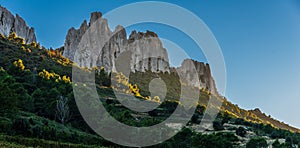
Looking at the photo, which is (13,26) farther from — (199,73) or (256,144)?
(256,144)

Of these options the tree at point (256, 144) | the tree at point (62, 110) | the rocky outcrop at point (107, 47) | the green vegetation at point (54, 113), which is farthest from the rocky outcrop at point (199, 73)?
the tree at point (62, 110)

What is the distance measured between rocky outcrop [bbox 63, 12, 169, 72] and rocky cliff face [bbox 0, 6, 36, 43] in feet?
67.6

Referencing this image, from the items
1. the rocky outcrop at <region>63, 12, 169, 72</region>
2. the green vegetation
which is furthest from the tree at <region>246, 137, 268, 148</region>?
the rocky outcrop at <region>63, 12, 169, 72</region>

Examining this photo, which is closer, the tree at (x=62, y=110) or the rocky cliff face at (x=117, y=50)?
the tree at (x=62, y=110)

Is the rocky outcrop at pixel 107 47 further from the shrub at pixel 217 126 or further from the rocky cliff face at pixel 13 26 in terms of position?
the shrub at pixel 217 126

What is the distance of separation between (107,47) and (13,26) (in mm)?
48701

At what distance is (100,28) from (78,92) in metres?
121

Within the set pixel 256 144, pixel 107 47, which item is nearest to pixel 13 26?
pixel 107 47

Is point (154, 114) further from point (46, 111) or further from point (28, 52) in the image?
point (28, 52)

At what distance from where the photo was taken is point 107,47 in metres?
176

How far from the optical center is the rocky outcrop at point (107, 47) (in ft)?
537

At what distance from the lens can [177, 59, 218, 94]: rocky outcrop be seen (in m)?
161

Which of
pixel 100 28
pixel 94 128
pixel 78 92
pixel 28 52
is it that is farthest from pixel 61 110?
pixel 100 28

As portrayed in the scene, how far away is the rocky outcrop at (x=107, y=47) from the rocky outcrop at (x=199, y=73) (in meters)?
9.65
